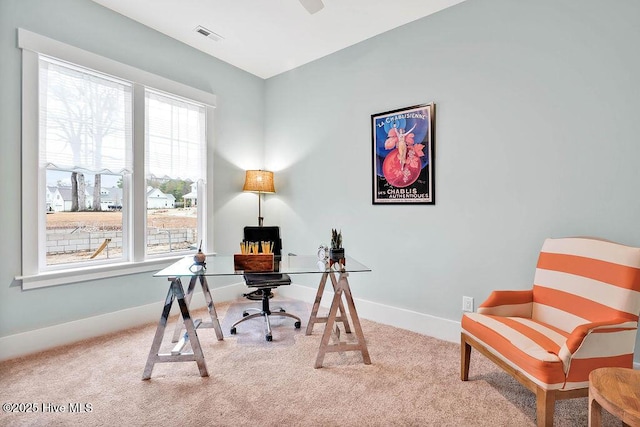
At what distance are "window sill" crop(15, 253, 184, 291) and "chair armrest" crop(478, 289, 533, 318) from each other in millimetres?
2925

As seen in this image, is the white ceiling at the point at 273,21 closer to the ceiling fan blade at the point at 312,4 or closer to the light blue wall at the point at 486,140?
the light blue wall at the point at 486,140

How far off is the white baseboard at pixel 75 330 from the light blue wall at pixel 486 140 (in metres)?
1.99

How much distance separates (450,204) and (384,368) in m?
1.46

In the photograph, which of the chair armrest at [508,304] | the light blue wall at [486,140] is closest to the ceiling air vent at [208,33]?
the light blue wall at [486,140]

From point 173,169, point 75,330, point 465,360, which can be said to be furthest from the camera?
point 173,169

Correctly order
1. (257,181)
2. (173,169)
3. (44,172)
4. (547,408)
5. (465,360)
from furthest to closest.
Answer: (257,181), (173,169), (44,172), (465,360), (547,408)

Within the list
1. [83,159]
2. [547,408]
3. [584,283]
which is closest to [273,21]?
[83,159]

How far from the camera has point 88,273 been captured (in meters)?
2.62

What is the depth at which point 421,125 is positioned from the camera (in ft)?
9.07

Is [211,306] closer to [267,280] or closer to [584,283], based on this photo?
[267,280]

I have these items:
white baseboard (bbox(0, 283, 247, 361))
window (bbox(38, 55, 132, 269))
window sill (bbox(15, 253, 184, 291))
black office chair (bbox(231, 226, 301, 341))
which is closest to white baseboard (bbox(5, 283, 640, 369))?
white baseboard (bbox(0, 283, 247, 361))

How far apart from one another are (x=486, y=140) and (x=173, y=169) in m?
3.07

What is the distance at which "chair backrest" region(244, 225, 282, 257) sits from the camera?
3.14m

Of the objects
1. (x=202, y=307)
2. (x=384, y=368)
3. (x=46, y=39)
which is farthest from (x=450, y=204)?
(x=46, y=39)
